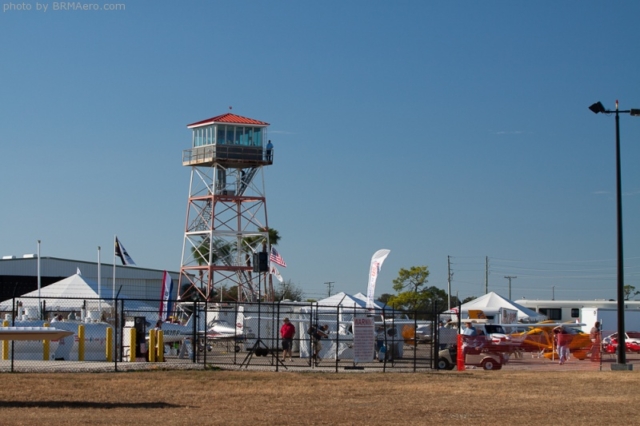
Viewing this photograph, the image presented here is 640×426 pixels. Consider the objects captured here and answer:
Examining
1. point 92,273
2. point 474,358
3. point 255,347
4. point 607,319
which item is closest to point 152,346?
point 255,347

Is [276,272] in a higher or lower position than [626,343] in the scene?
higher

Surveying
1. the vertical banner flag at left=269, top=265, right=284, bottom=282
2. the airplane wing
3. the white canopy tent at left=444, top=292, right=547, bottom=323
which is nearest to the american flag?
the vertical banner flag at left=269, top=265, right=284, bottom=282

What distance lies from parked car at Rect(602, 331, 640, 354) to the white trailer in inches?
42.5

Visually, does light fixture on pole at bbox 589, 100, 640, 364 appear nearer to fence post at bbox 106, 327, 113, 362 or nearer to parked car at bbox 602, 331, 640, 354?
parked car at bbox 602, 331, 640, 354

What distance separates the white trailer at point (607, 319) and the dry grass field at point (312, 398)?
28.0 m

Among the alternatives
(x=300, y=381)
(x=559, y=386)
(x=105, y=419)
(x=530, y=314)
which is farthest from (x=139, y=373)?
(x=530, y=314)

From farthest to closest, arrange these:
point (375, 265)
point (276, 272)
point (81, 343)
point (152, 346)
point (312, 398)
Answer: point (276, 272) < point (375, 265) < point (81, 343) < point (152, 346) < point (312, 398)

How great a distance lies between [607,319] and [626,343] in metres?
6.25

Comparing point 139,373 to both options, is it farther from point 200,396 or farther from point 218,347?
point 218,347

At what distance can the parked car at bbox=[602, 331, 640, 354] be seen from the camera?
43.2 m

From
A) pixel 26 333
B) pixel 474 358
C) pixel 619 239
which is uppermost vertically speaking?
pixel 619 239

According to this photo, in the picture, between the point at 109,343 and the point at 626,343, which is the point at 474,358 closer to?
the point at 109,343

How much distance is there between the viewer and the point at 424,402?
61.7 feet

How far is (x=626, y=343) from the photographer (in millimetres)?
47062
